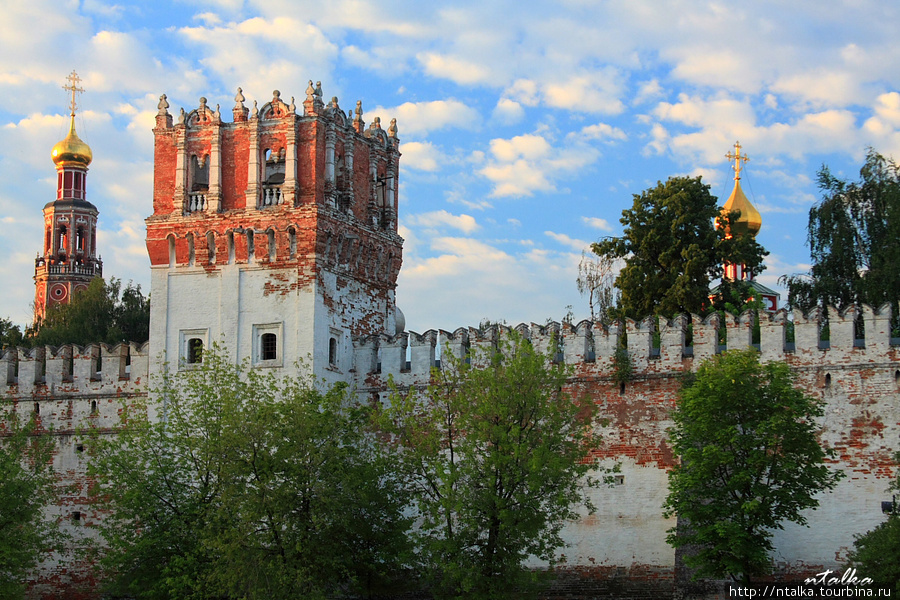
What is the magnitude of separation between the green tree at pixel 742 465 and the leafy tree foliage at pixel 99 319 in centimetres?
2877

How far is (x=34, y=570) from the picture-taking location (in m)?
31.0

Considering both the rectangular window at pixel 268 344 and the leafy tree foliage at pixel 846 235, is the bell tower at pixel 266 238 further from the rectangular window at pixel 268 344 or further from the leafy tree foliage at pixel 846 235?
the leafy tree foliage at pixel 846 235

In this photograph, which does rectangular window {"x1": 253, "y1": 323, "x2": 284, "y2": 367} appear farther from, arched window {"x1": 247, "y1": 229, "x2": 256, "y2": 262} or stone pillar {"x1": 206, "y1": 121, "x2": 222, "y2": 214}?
stone pillar {"x1": 206, "y1": 121, "x2": 222, "y2": 214}

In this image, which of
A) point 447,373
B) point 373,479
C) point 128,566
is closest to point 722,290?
point 447,373

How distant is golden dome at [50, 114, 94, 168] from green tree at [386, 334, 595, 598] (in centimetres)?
3705

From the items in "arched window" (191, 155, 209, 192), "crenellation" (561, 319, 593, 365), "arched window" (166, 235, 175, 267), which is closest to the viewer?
"crenellation" (561, 319, 593, 365)

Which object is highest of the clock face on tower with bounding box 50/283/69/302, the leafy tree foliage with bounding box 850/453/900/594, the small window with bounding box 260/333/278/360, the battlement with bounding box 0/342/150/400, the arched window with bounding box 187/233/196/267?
the clock face on tower with bounding box 50/283/69/302

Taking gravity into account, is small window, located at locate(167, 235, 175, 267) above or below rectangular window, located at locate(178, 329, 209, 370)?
above

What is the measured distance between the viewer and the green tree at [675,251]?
108 ft

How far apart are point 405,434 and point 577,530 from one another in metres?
4.20

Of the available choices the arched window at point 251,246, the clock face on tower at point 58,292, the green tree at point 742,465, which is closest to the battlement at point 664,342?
the green tree at point 742,465

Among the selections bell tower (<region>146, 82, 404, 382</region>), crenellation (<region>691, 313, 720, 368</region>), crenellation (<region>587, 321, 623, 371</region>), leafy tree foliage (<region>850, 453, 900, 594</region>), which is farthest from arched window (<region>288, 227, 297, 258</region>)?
leafy tree foliage (<region>850, 453, 900, 594</region>)

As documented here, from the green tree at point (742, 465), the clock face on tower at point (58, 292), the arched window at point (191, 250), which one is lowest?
the green tree at point (742, 465)

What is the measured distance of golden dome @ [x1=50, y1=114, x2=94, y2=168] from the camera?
194 ft
